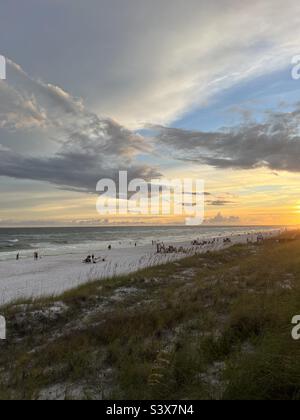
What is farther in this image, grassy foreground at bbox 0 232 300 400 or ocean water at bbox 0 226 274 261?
ocean water at bbox 0 226 274 261

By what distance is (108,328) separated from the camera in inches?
338

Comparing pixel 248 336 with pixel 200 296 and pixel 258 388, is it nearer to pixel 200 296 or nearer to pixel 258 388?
pixel 258 388

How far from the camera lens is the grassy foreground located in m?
5.11

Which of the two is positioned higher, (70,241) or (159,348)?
(159,348)

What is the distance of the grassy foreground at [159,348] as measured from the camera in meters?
5.11

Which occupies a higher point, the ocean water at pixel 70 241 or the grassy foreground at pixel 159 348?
the grassy foreground at pixel 159 348

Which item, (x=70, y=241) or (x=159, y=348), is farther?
(x=70, y=241)

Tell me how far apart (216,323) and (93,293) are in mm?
7374

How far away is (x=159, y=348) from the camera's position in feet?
22.7

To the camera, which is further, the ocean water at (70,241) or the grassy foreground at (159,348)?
the ocean water at (70,241)

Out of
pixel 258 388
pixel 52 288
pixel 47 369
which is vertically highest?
pixel 258 388

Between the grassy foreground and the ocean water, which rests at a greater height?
the grassy foreground
